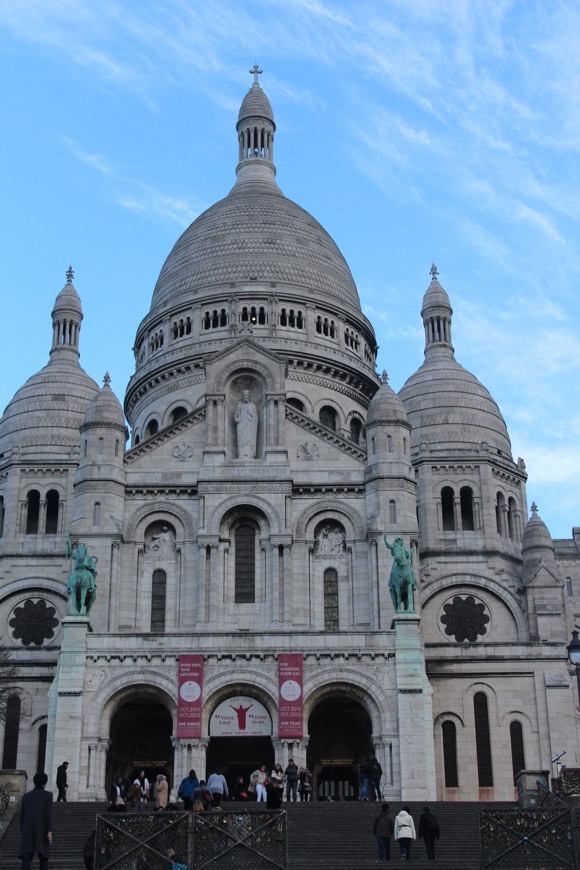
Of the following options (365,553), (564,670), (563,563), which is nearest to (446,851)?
(365,553)

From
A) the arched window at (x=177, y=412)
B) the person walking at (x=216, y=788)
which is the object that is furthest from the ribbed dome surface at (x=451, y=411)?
the person walking at (x=216, y=788)

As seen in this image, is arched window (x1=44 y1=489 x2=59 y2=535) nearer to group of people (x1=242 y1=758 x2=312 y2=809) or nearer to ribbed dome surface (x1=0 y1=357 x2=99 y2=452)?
ribbed dome surface (x1=0 y1=357 x2=99 y2=452)

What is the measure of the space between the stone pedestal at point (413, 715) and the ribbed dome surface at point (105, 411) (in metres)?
15.6

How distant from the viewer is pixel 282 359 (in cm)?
5806

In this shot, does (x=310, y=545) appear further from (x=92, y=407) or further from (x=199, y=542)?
(x=92, y=407)

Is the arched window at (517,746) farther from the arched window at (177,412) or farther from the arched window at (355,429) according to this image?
the arched window at (177,412)

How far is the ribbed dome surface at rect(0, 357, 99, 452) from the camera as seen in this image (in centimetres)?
6681

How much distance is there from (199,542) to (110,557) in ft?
11.5

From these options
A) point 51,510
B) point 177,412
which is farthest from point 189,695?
point 177,412

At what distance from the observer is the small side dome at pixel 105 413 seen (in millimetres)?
56375

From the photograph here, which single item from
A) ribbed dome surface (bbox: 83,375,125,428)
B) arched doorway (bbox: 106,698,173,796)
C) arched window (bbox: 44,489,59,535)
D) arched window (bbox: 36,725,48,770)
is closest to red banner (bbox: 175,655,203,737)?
arched doorway (bbox: 106,698,173,796)

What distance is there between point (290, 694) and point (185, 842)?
21.9 metres

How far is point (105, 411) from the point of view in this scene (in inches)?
2229

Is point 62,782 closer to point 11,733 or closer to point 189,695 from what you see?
point 189,695
